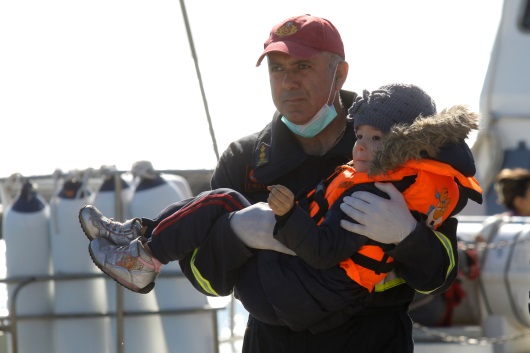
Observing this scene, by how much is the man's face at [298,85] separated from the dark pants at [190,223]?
0.98ft

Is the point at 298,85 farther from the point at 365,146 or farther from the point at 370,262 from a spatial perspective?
the point at 370,262

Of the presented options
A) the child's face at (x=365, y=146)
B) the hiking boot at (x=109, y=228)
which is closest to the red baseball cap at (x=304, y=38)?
the child's face at (x=365, y=146)

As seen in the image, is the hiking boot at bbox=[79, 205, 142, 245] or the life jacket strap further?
the hiking boot at bbox=[79, 205, 142, 245]

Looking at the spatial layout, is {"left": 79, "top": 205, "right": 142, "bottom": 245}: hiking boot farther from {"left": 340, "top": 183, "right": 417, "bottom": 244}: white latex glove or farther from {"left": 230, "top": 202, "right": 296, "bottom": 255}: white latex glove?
{"left": 340, "top": 183, "right": 417, "bottom": 244}: white latex glove

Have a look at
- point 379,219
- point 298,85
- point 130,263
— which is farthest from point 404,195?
point 130,263

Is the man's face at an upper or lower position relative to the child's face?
upper

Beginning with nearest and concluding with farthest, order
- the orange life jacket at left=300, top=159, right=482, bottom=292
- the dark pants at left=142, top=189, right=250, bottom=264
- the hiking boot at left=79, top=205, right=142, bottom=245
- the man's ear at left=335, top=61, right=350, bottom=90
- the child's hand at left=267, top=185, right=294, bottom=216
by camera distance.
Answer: the child's hand at left=267, top=185, right=294, bottom=216 < the orange life jacket at left=300, top=159, right=482, bottom=292 < the dark pants at left=142, top=189, right=250, bottom=264 < the hiking boot at left=79, top=205, right=142, bottom=245 < the man's ear at left=335, top=61, right=350, bottom=90

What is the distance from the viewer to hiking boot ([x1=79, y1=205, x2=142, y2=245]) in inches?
136

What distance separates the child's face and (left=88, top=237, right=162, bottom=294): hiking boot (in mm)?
606

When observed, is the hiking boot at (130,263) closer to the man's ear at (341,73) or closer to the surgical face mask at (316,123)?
the surgical face mask at (316,123)

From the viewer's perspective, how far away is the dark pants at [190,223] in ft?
10.8

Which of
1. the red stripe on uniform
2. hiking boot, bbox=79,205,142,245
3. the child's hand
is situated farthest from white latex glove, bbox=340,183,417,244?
hiking boot, bbox=79,205,142,245

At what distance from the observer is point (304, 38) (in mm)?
3496

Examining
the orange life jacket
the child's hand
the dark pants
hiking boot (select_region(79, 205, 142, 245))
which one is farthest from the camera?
hiking boot (select_region(79, 205, 142, 245))
